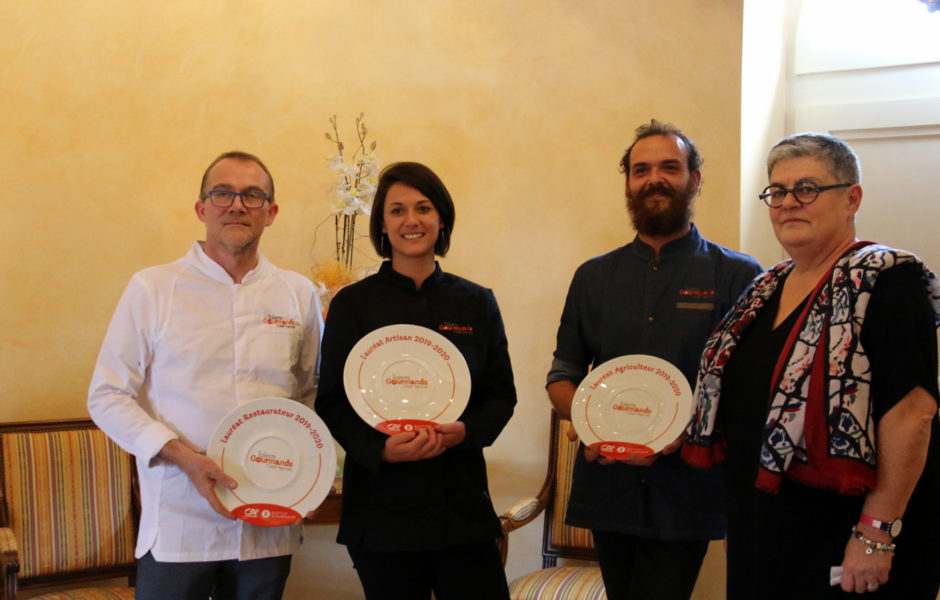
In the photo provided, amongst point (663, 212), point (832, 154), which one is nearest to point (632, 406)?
point (663, 212)

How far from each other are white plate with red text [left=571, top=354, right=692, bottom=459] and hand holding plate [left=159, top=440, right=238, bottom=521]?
884 mm

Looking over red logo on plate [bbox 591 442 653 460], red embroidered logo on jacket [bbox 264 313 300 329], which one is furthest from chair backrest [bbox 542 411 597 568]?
red embroidered logo on jacket [bbox 264 313 300 329]

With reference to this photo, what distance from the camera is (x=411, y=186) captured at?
2.02 metres

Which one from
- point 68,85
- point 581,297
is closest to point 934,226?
point 581,297

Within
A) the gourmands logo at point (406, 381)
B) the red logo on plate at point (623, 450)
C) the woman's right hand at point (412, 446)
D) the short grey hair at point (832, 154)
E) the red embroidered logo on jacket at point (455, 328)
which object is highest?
the short grey hair at point (832, 154)

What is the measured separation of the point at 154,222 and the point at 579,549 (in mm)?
2067

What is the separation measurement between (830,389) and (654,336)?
1.89ft

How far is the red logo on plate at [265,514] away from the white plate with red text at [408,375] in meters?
0.32

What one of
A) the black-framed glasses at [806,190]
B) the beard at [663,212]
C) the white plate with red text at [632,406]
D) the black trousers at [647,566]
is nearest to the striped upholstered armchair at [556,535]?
the black trousers at [647,566]

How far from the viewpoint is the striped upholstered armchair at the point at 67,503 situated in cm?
265

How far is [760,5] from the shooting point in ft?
11.1

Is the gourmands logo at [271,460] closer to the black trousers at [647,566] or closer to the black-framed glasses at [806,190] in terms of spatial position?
the black trousers at [647,566]

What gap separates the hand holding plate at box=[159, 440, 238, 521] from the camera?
194 cm

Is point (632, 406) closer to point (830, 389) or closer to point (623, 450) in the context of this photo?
point (623, 450)
